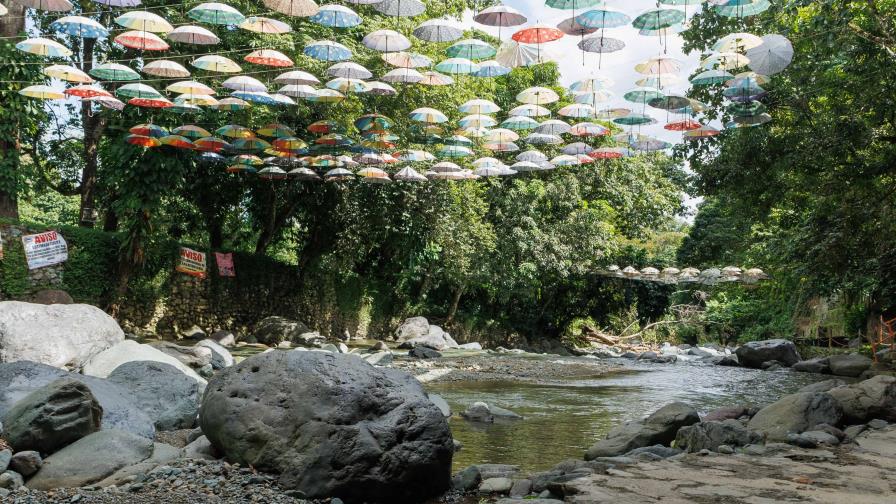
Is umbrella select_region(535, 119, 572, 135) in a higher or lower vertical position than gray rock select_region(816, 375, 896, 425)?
higher

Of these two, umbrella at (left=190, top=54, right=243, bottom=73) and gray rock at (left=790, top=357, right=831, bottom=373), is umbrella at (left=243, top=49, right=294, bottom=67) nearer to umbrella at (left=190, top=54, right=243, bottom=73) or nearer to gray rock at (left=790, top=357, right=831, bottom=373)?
umbrella at (left=190, top=54, right=243, bottom=73)

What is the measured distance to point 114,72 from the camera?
424 inches

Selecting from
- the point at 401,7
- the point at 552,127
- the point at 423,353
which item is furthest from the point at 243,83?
the point at 423,353

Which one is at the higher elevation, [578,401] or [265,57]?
[265,57]

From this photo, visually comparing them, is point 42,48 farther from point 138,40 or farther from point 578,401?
point 578,401

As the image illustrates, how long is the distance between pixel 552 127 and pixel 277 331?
9196mm

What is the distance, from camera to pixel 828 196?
12.1m

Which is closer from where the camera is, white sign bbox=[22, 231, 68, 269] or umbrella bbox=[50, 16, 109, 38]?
umbrella bbox=[50, 16, 109, 38]

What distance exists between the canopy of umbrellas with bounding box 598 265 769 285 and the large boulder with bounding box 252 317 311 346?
1096 cm

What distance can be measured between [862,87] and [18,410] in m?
10.6

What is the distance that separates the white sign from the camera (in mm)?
14250

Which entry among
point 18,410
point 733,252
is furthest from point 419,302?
point 18,410

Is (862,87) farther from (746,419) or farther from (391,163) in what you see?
(391,163)

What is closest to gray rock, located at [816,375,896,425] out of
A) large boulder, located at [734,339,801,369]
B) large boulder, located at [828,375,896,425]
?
large boulder, located at [828,375,896,425]
